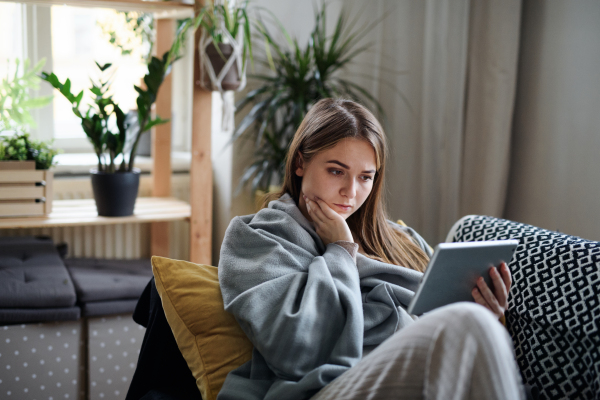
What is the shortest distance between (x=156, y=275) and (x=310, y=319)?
373 mm

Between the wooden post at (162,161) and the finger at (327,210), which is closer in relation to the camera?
the finger at (327,210)

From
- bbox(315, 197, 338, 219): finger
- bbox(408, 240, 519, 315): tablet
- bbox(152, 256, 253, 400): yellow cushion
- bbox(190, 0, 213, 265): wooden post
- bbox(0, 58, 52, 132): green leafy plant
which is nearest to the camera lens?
bbox(408, 240, 519, 315): tablet

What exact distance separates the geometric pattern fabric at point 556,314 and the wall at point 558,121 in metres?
0.85

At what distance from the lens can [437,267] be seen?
1043 millimetres

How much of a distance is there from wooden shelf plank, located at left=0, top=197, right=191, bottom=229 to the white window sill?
0.22m

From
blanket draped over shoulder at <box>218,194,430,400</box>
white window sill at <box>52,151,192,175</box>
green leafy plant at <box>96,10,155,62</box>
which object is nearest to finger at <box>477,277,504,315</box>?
blanket draped over shoulder at <box>218,194,430,400</box>

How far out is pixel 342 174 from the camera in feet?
4.33

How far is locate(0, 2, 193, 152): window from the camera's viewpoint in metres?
2.57

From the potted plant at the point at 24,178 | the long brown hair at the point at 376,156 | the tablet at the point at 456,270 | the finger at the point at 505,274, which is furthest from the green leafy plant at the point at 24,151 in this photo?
the finger at the point at 505,274

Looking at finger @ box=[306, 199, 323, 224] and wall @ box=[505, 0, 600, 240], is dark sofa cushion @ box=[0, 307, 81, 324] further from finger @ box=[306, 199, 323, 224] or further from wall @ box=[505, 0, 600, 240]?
wall @ box=[505, 0, 600, 240]

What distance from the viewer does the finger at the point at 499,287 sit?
119 centimetres

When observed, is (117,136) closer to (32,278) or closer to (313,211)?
(32,278)

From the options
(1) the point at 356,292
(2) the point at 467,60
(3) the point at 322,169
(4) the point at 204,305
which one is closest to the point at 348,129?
(3) the point at 322,169

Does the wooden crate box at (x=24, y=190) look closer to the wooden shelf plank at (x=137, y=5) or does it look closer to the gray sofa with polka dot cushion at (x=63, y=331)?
the gray sofa with polka dot cushion at (x=63, y=331)
